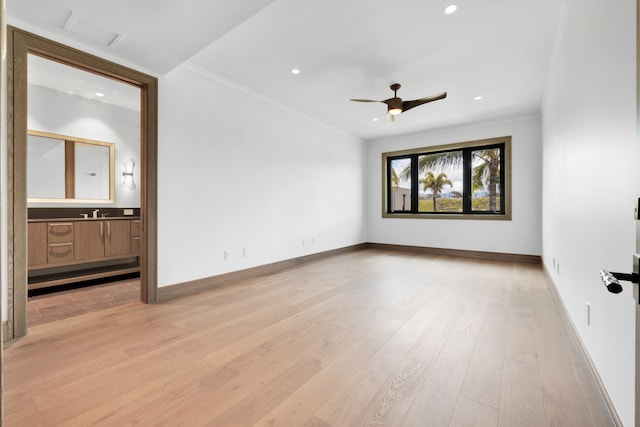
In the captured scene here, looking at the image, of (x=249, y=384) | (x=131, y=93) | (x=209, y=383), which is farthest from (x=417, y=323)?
(x=131, y=93)

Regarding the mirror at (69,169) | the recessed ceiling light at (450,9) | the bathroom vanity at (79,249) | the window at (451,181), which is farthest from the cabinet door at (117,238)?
the window at (451,181)

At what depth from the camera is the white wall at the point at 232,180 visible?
344 cm

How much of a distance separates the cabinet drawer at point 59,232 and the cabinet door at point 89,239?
0.21ft

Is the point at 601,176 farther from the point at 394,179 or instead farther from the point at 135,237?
the point at 394,179

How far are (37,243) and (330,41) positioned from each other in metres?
4.04

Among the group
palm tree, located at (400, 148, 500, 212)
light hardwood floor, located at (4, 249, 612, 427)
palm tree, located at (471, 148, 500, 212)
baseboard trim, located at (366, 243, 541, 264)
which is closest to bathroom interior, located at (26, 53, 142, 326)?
light hardwood floor, located at (4, 249, 612, 427)

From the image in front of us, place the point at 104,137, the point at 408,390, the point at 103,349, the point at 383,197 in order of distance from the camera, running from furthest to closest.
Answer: the point at 383,197
the point at 104,137
the point at 103,349
the point at 408,390

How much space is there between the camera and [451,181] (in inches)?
249

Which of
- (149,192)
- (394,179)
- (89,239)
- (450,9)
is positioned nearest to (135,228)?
(89,239)

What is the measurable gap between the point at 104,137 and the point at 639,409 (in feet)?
19.0

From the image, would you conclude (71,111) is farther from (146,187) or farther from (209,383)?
(209,383)

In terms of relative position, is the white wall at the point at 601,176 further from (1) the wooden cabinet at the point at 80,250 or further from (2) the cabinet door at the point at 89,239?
(2) the cabinet door at the point at 89,239

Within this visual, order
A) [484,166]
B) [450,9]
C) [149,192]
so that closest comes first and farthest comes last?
[450,9] → [149,192] → [484,166]

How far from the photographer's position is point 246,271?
13.8 feet
